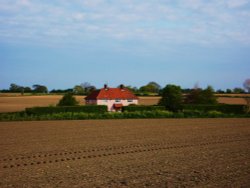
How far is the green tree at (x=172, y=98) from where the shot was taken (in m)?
68.6

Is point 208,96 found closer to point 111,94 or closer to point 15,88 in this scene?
point 111,94

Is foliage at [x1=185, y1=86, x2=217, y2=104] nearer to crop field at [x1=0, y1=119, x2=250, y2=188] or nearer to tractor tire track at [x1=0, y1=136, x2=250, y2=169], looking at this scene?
crop field at [x1=0, y1=119, x2=250, y2=188]

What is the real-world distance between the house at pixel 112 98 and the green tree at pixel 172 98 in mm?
10588

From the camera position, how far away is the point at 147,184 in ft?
43.8

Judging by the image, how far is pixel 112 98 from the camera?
257ft

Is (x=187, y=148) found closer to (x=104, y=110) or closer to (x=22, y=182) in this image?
(x=22, y=182)

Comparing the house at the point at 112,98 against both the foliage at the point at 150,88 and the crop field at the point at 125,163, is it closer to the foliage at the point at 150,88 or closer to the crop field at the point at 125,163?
the crop field at the point at 125,163

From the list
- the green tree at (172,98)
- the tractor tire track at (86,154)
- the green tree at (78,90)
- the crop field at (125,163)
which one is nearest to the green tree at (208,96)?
the green tree at (172,98)

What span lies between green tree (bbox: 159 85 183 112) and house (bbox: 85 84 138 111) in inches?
417

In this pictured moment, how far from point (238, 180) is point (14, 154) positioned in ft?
40.1

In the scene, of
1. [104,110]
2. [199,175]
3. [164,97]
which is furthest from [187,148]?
[164,97]

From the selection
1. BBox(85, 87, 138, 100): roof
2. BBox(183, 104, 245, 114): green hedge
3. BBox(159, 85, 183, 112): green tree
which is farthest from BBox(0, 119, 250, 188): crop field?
BBox(85, 87, 138, 100): roof

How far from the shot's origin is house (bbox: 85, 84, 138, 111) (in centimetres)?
7750

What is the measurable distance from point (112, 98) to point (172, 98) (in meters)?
14.2
